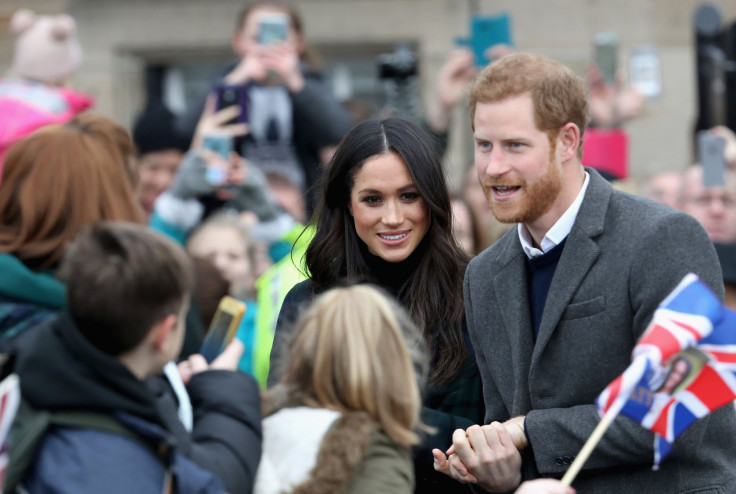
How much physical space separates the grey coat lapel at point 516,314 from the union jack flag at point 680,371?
383 mm

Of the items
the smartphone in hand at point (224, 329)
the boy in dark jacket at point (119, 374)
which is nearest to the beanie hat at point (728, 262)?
the smartphone in hand at point (224, 329)

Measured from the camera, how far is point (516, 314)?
135 inches

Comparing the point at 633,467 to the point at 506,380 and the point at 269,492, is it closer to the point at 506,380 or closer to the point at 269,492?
the point at 506,380

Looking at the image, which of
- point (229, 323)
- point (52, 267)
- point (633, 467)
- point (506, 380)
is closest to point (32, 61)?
point (52, 267)

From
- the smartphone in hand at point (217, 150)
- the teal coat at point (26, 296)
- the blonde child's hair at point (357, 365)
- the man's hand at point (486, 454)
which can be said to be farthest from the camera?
the smartphone in hand at point (217, 150)

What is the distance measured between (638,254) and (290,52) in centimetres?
336

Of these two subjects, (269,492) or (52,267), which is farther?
(52,267)

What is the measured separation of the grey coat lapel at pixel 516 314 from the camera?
3.38 meters

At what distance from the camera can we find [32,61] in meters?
6.18

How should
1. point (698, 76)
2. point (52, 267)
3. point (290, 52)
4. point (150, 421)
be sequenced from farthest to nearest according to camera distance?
point (698, 76) < point (290, 52) < point (52, 267) < point (150, 421)

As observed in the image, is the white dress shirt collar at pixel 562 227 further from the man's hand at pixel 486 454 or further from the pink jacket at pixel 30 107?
the pink jacket at pixel 30 107

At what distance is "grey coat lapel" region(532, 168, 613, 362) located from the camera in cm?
324

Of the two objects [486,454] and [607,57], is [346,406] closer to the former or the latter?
[486,454]

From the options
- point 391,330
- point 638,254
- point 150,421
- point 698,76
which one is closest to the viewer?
point 150,421
